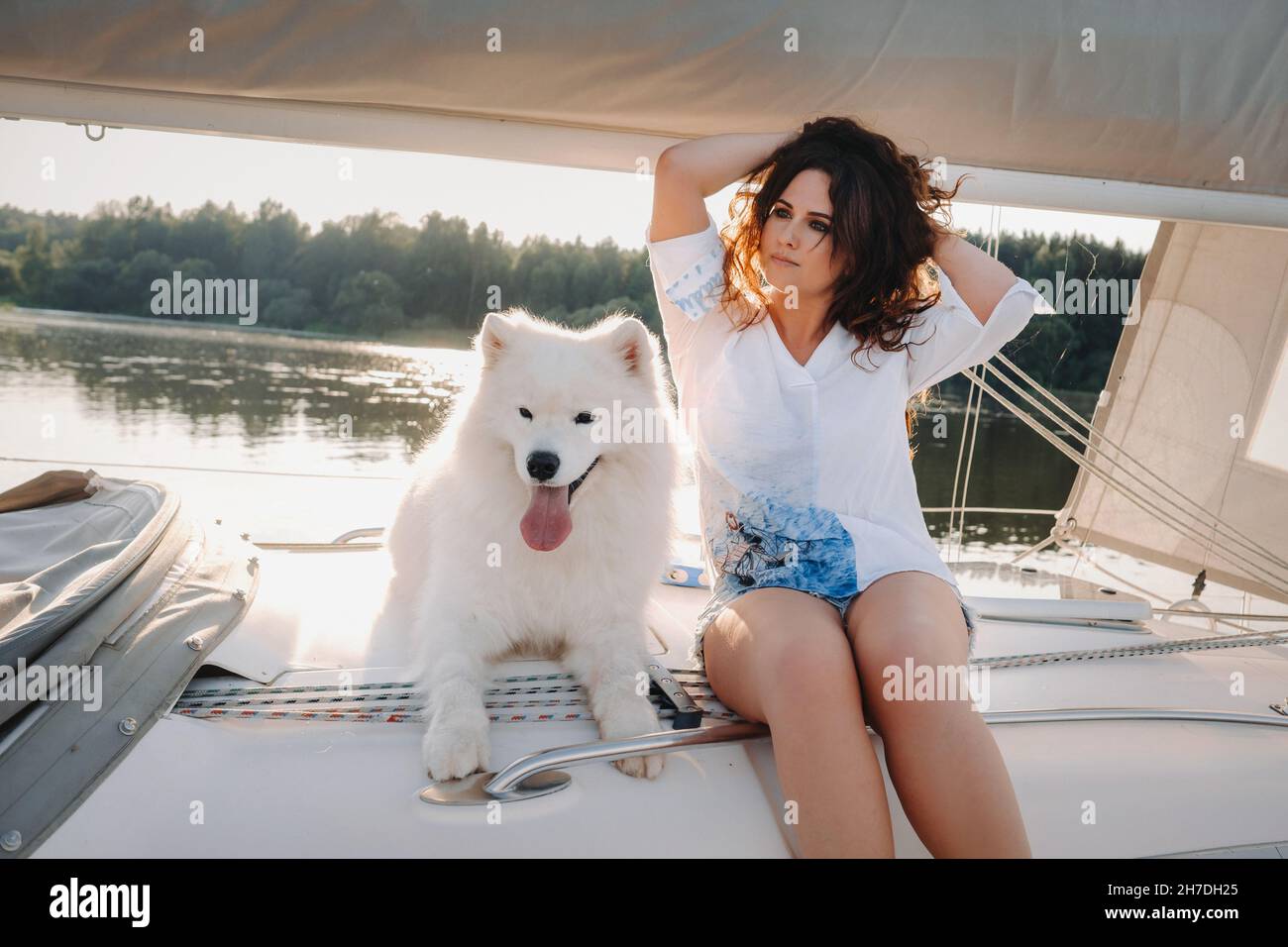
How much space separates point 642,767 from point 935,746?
488 millimetres

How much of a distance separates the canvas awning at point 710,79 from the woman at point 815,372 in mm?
228

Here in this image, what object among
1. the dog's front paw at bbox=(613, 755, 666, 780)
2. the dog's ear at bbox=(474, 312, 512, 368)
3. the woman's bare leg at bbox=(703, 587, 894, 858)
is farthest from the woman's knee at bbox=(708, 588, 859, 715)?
the dog's ear at bbox=(474, 312, 512, 368)

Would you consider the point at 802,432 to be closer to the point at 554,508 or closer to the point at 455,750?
the point at 554,508

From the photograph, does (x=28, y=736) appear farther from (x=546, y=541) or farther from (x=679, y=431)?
(x=679, y=431)

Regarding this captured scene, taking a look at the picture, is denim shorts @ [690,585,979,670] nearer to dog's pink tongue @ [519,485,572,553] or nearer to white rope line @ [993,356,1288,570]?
dog's pink tongue @ [519,485,572,553]

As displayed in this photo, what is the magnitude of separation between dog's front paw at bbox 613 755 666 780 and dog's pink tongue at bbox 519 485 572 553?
48 cm

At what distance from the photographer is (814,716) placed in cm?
144

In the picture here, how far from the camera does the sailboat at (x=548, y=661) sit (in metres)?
1.39

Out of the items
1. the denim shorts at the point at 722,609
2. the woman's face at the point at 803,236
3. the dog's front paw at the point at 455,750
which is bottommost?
the dog's front paw at the point at 455,750

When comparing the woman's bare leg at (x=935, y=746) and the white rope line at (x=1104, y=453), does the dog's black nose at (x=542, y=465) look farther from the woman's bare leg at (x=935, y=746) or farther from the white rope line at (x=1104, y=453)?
the white rope line at (x=1104, y=453)

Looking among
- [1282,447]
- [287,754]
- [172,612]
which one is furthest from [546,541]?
[1282,447]

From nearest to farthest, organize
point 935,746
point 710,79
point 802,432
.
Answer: point 935,746 < point 802,432 < point 710,79

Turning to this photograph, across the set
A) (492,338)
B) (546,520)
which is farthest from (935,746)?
(492,338)

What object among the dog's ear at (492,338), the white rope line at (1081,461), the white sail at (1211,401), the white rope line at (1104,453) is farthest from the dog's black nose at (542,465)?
the white sail at (1211,401)
